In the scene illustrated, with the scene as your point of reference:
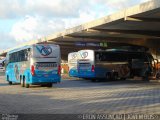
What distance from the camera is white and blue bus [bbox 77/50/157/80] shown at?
36469 millimetres

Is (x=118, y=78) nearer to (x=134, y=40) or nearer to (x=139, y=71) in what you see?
(x=139, y=71)

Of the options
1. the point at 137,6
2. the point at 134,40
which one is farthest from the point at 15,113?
the point at 134,40

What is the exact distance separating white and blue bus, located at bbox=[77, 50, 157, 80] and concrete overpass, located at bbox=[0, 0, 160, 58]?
2.48 m

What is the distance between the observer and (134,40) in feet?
171

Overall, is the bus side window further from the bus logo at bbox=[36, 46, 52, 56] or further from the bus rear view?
the bus rear view

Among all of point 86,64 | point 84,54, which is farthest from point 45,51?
point 84,54

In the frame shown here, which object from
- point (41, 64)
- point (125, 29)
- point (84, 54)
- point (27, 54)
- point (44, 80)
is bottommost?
point (44, 80)

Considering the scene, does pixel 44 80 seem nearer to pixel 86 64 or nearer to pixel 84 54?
pixel 86 64

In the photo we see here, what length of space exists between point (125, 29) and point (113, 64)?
4855 mm

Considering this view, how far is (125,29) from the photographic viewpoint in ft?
133

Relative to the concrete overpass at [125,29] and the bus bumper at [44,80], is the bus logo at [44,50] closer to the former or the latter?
the bus bumper at [44,80]

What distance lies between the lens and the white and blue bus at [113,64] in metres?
36.5

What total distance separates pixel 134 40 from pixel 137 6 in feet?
77.1

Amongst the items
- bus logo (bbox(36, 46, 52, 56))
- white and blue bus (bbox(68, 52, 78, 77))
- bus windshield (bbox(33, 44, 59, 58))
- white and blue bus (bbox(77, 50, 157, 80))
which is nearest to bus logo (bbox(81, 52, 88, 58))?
white and blue bus (bbox(77, 50, 157, 80))
